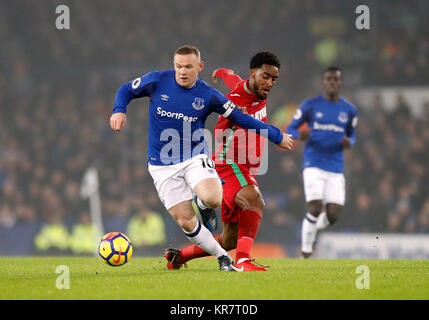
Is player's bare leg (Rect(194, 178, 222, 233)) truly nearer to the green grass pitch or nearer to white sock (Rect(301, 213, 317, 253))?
the green grass pitch

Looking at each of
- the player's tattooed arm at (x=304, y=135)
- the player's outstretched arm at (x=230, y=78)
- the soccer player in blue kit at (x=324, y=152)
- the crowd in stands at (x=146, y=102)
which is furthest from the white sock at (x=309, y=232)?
the crowd in stands at (x=146, y=102)

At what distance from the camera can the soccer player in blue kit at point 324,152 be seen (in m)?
9.92

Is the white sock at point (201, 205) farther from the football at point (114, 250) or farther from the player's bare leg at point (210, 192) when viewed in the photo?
the football at point (114, 250)

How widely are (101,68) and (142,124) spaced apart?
118 inches

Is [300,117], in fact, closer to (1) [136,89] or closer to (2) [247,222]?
(2) [247,222]

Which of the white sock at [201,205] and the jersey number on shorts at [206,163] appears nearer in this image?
the jersey number on shorts at [206,163]

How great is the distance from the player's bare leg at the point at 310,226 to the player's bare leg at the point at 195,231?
3492 millimetres

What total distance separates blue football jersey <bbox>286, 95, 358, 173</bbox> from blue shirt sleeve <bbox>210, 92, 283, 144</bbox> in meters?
3.52

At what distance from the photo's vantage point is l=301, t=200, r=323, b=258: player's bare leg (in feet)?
32.5

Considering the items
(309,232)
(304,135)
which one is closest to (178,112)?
(304,135)

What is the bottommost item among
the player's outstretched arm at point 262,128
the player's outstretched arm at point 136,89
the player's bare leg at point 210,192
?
the player's bare leg at point 210,192

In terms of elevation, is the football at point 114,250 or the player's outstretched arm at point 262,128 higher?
the player's outstretched arm at point 262,128

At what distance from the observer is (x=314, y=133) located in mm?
10148
